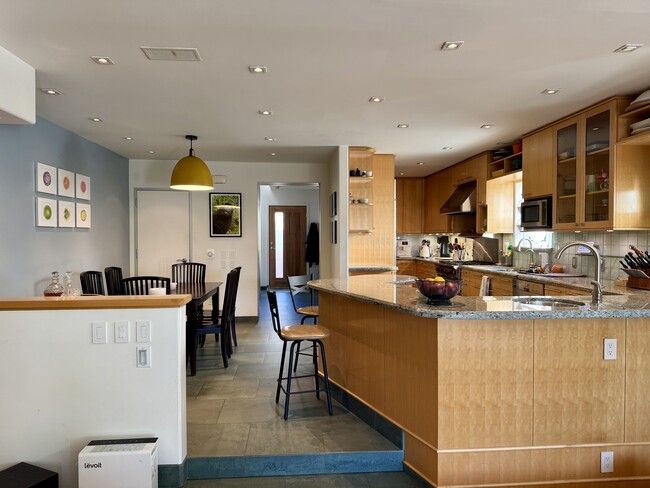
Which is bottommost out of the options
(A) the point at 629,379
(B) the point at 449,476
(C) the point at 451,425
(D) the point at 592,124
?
(B) the point at 449,476

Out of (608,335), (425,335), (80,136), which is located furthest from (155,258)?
(608,335)

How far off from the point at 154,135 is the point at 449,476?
432cm

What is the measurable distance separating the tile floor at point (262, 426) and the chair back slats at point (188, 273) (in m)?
1.48

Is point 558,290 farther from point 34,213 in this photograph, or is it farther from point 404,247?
point 34,213

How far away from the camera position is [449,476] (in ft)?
7.27

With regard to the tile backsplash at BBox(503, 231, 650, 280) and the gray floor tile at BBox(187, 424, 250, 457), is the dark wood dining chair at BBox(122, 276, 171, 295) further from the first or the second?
the tile backsplash at BBox(503, 231, 650, 280)

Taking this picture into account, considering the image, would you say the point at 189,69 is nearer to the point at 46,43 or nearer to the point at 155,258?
the point at 46,43

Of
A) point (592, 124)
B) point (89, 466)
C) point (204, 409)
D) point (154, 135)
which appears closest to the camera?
point (89, 466)

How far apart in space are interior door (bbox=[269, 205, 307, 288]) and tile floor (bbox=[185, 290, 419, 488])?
6.23m

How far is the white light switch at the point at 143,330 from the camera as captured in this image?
2.25 metres

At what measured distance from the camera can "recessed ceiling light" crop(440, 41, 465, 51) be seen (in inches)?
95.3

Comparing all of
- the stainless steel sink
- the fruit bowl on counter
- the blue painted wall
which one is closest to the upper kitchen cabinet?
the blue painted wall

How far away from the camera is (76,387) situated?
225 cm

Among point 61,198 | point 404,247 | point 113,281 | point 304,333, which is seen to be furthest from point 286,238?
point 304,333
